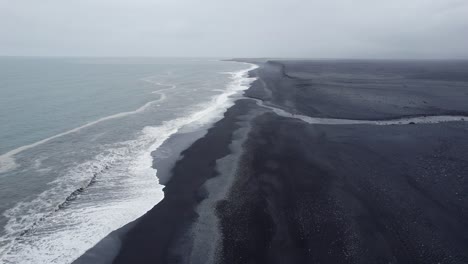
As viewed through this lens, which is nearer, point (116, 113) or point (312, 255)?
point (312, 255)

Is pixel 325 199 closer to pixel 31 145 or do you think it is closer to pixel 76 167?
pixel 76 167

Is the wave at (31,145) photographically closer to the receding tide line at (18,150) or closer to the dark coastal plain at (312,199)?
the receding tide line at (18,150)

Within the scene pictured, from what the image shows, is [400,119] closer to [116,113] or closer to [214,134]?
[214,134]

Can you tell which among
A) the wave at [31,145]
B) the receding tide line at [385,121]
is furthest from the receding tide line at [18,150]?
the receding tide line at [385,121]

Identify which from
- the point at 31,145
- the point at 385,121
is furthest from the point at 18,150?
the point at 385,121

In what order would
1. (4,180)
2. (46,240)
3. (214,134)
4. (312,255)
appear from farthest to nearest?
(214,134) < (4,180) < (46,240) < (312,255)

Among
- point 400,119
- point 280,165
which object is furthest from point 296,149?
point 400,119

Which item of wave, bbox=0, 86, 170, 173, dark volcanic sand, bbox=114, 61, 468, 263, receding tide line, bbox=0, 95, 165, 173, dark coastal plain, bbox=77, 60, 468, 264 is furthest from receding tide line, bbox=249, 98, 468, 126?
receding tide line, bbox=0, 95, 165, 173
